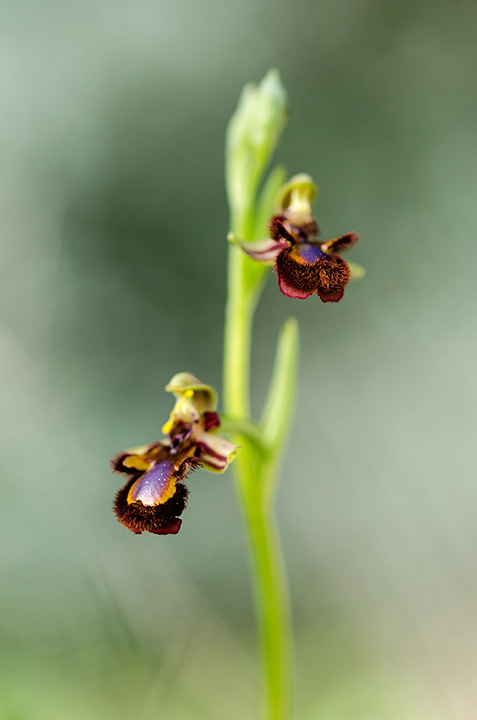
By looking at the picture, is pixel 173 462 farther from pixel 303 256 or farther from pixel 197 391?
pixel 303 256

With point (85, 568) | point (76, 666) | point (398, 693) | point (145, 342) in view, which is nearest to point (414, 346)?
point (145, 342)

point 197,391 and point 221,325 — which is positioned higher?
point 221,325

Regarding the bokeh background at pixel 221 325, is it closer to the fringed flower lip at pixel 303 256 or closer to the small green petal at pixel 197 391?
the small green petal at pixel 197 391

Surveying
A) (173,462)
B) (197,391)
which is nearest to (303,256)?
(197,391)

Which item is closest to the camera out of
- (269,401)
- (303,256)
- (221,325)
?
(303,256)

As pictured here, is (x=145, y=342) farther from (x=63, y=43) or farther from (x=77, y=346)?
(x=63, y=43)

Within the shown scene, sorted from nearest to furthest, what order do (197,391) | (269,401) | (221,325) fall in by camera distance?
(197,391), (269,401), (221,325)

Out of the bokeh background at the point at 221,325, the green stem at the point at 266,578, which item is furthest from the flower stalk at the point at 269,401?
the bokeh background at the point at 221,325
